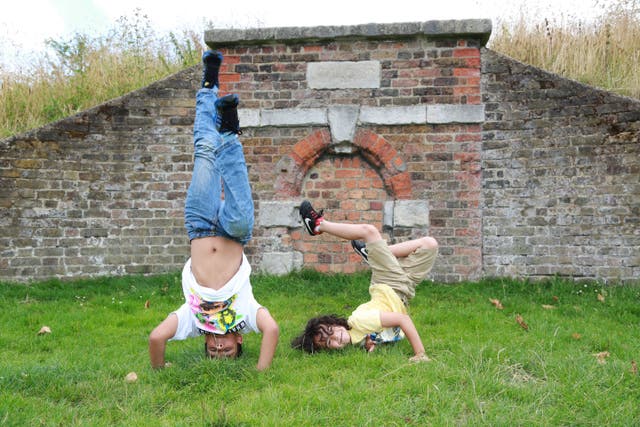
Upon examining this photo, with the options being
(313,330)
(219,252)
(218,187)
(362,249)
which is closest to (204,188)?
(218,187)

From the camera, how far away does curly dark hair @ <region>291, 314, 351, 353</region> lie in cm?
461

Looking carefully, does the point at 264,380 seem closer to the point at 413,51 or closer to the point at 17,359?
the point at 17,359

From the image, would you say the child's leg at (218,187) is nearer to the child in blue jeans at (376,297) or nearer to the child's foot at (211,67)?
the child's foot at (211,67)

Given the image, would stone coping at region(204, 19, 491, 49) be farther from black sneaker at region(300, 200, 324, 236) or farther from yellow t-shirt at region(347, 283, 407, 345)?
yellow t-shirt at region(347, 283, 407, 345)

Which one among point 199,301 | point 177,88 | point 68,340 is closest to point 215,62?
point 199,301

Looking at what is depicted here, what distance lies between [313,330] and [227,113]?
1.88m

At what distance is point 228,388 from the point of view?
377 centimetres

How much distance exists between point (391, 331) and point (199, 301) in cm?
168

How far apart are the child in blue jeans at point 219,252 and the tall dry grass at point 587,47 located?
6416mm

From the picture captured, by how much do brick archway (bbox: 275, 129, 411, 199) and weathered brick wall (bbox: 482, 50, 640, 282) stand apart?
3.78ft

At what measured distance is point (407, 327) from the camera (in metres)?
4.44

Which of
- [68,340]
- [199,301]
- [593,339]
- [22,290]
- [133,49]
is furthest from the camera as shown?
[133,49]

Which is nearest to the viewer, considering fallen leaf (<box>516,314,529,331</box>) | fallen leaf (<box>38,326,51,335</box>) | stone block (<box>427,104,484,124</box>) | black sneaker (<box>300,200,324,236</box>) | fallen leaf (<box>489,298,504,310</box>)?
black sneaker (<box>300,200,324,236</box>)

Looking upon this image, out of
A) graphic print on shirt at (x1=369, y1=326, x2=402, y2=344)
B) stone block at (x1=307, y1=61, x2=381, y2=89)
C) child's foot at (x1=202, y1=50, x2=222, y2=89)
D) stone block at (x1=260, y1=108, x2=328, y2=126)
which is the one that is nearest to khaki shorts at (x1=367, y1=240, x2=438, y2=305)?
graphic print on shirt at (x1=369, y1=326, x2=402, y2=344)
